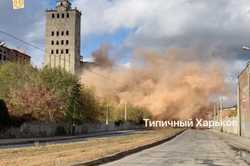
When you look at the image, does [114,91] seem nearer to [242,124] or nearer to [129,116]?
[242,124]

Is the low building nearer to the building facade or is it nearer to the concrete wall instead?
the concrete wall

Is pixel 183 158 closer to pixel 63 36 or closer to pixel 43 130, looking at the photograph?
pixel 43 130

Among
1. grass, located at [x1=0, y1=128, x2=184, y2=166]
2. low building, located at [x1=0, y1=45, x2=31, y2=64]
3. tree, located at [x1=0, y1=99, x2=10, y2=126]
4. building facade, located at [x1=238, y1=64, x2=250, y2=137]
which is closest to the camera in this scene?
grass, located at [x1=0, y1=128, x2=184, y2=166]

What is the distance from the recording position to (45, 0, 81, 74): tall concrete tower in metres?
161

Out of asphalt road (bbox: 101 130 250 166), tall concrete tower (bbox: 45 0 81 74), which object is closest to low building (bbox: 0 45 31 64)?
tall concrete tower (bbox: 45 0 81 74)

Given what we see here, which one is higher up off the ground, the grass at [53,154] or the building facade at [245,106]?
the building facade at [245,106]

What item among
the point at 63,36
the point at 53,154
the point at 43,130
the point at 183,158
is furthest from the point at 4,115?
the point at 63,36

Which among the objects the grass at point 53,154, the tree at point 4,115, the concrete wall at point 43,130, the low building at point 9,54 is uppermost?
the low building at point 9,54

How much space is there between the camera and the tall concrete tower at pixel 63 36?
160625 millimetres

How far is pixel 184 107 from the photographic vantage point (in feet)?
295

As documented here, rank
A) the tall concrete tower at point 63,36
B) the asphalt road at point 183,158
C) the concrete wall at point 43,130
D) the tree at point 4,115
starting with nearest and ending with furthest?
the asphalt road at point 183,158 → the tree at point 4,115 → the concrete wall at point 43,130 → the tall concrete tower at point 63,36

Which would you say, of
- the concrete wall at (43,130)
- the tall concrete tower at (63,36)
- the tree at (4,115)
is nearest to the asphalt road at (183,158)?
the tree at (4,115)

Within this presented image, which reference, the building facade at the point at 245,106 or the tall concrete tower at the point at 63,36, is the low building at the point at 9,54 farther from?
the building facade at the point at 245,106

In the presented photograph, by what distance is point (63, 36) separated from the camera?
16312cm
